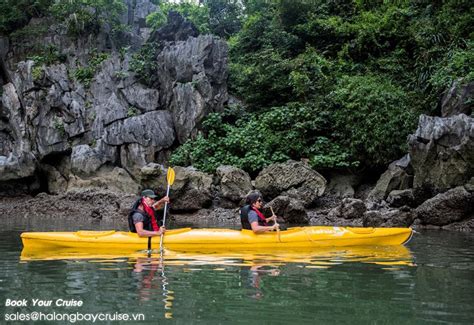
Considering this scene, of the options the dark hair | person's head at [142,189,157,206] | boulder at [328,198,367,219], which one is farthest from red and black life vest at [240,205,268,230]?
boulder at [328,198,367,219]

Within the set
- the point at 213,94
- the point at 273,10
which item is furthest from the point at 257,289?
the point at 273,10

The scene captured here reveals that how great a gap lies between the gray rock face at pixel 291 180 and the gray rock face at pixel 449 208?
12.9 ft

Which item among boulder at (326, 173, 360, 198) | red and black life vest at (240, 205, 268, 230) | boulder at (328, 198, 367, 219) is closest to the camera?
red and black life vest at (240, 205, 268, 230)

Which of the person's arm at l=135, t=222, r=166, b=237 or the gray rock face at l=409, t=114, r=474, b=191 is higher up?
the gray rock face at l=409, t=114, r=474, b=191

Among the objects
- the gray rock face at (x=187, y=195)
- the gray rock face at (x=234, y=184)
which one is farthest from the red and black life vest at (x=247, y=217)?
the gray rock face at (x=187, y=195)

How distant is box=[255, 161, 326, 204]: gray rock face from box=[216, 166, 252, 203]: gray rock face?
0.40 metres

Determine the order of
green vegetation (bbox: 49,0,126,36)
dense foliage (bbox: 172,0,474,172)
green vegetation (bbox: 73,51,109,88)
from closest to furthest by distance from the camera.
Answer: dense foliage (bbox: 172,0,474,172), green vegetation (bbox: 73,51,109,88), green vegetation (bbox: 49,0,126,36)

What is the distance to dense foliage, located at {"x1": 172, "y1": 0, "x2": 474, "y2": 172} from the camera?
16484 mm

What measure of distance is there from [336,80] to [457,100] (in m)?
5.54

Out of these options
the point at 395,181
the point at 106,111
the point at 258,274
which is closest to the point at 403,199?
the point at 395,181

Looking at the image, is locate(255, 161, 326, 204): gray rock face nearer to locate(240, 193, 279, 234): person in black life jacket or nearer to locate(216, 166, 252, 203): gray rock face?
locate(216, 166, 252, 203): gray rock face

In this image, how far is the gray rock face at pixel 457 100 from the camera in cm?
1428

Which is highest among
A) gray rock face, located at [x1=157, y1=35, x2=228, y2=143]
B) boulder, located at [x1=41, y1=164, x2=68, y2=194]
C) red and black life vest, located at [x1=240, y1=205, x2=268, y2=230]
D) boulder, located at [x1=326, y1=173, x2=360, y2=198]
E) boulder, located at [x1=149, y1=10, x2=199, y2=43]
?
boulder, located at [x1=149, y1=10, x2=199, y2=43]

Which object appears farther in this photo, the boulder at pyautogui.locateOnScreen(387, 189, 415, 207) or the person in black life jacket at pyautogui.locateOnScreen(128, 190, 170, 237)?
the boulder at pyautogui.locateOnScreen(387, 189, 415, 207)
